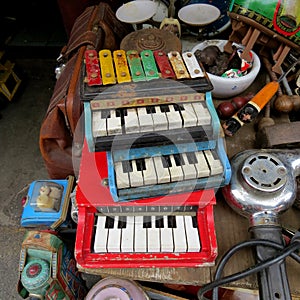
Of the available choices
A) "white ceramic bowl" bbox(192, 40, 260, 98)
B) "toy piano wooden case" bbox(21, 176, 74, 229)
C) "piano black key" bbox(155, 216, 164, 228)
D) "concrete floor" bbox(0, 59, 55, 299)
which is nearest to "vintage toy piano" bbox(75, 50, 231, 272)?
"piano black key" bbox(155, 216, 164, 228)

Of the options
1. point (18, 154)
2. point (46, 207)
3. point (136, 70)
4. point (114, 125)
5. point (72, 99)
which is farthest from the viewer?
point (18, 154)

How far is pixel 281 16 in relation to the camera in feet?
4.53

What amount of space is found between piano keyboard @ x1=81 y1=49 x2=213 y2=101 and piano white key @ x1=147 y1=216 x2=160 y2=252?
469 mm

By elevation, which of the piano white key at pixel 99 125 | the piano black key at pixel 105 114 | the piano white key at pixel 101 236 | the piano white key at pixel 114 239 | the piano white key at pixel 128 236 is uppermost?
the piano black key at pixel 105 114

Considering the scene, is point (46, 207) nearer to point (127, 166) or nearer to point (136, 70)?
point (127, 166)

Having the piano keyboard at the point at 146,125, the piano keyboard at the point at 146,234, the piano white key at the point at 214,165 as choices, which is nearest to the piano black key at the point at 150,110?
the piano keyboard at the point at 146,125

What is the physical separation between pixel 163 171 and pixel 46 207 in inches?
27.9

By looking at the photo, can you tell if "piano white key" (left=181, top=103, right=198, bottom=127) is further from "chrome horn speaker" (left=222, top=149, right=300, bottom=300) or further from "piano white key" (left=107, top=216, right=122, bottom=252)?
"piano white key" (left=107, top=216, right=122, bottom=252)

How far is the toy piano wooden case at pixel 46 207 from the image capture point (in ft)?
4.92

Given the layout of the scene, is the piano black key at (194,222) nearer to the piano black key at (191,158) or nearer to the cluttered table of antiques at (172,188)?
the cluttered table of antiques at (172,188)

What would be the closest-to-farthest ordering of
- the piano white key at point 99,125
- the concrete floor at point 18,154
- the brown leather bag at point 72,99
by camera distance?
the piano white key at point 99,125 → the brown leather bag at point 72,99 → the concrete floor at point 18,154

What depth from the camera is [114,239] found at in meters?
1.08

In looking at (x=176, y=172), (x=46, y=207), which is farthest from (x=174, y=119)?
(x=46, y=207)

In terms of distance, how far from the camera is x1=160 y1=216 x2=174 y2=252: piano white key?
1065 mm
